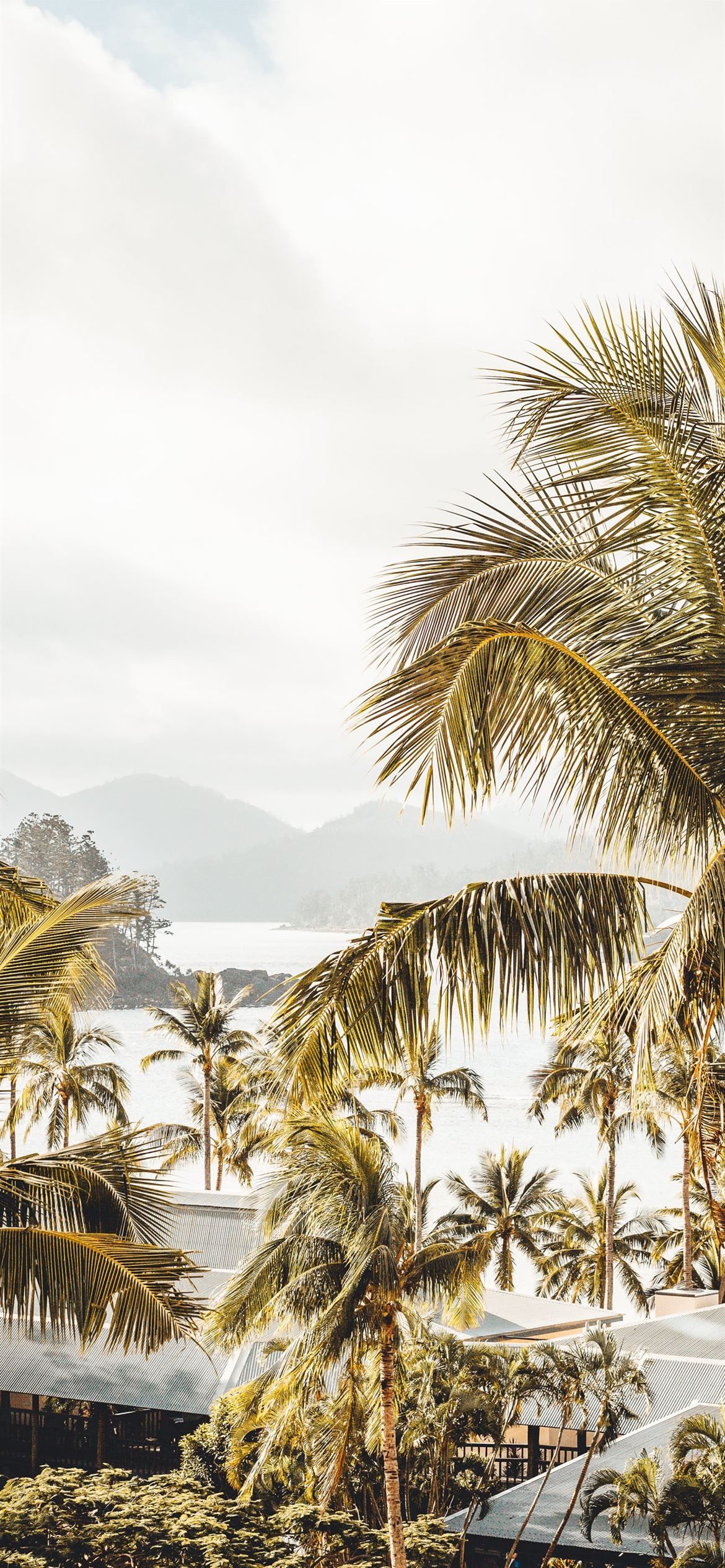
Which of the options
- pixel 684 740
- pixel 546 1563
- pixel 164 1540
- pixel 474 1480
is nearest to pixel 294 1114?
pixel 684 740

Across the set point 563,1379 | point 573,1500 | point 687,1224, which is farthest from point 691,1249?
point 573,1500

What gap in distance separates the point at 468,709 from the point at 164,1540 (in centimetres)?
911

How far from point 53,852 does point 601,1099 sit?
52.3 m

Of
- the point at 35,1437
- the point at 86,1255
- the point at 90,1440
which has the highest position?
the point at 86,1255

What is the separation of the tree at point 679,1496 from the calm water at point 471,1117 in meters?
51.0

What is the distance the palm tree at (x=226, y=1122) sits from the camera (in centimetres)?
3706

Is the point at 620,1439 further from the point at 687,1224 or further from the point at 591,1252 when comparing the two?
the point at 591,1252

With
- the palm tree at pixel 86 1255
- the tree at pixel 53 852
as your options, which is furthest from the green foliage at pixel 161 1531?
the tree at pixel 53 852

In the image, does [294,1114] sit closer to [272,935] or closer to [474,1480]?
[474,1480]

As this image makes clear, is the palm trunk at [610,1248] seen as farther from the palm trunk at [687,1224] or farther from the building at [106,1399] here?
the building at [106,1399]

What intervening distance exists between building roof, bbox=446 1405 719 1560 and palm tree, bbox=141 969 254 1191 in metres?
26.7

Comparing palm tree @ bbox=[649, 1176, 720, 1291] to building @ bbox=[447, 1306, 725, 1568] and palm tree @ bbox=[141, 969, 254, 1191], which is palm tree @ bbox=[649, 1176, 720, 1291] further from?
palm tree @ bbox=[141, 969, 254, 1191]

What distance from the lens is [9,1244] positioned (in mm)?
6703

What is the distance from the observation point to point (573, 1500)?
12.7 metres
